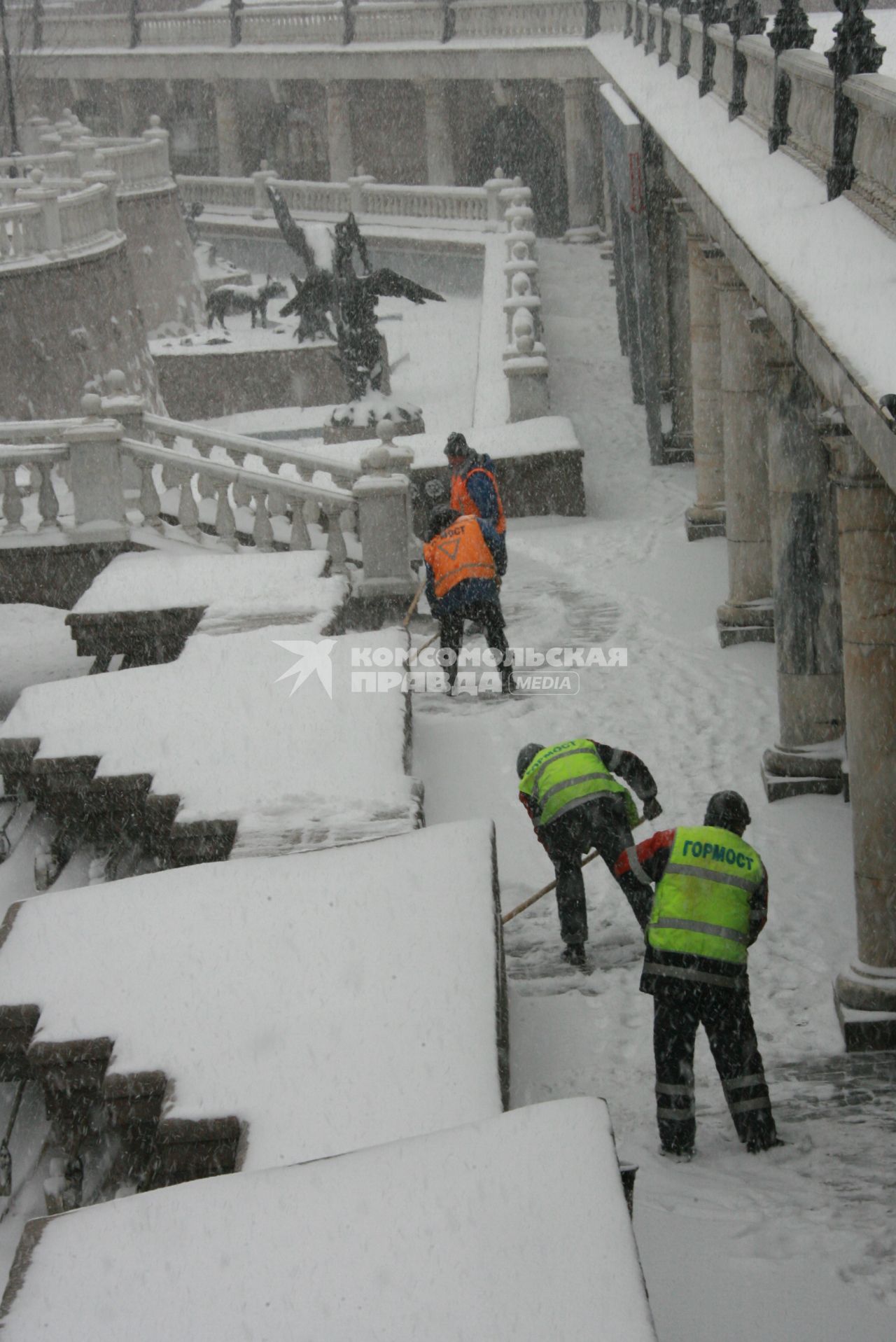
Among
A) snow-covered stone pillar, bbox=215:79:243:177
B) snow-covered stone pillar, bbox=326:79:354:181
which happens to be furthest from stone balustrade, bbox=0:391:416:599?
snow-covered stone pillar, bbox=215:79:243:177

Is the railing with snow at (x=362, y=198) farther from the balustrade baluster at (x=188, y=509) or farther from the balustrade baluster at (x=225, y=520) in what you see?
the balustrade baluster at (x=225, y=520)

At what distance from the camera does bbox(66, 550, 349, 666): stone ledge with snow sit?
10594 mm

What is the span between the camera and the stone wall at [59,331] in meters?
19.7

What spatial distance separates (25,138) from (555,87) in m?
13.7

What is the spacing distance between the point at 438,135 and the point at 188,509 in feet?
80.5

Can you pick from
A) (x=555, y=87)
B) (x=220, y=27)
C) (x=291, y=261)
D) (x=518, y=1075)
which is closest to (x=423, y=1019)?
(x=518, y=1075)

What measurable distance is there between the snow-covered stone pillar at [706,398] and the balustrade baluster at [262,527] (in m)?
3.50

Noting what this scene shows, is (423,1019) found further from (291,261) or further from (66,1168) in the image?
(291,261)

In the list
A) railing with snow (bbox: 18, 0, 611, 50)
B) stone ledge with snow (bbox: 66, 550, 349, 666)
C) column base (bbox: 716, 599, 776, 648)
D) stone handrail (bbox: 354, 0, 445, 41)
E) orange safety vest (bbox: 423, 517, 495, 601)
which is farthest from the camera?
stone handrail (bbox: 354, 0, 445, 41)

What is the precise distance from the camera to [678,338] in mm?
16172

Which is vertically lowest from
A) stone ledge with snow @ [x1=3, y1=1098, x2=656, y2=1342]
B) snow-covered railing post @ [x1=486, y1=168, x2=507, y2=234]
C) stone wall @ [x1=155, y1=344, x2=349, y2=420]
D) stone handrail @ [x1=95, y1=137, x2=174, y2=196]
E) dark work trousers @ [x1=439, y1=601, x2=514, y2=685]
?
stone wall @ [x1=155, y1=344, x2=349, y2=420]

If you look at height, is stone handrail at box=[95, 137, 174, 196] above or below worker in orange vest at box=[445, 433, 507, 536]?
above

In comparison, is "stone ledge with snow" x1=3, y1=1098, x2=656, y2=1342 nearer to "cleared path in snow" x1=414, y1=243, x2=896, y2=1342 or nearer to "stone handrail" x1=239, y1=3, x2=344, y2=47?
"cleared path in snow" x1=414, y1=243, x2=896, y2=1342

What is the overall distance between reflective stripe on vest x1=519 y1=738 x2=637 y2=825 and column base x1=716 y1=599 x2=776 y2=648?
433 centimetres
